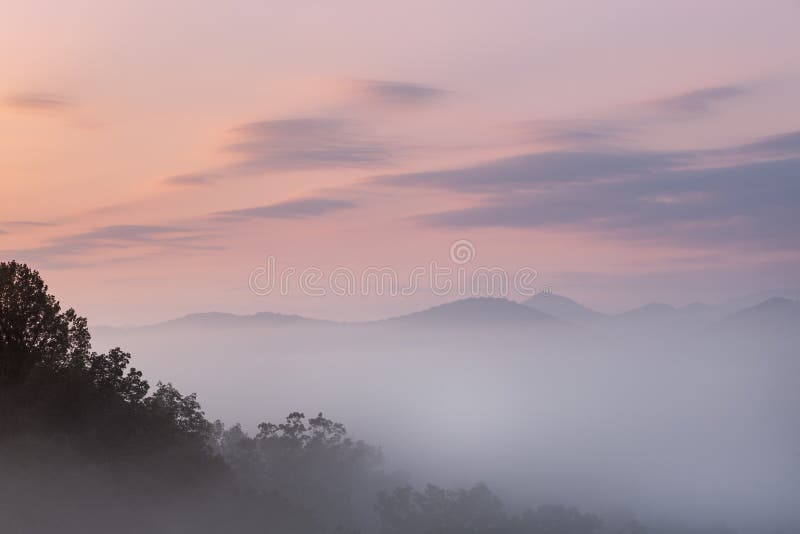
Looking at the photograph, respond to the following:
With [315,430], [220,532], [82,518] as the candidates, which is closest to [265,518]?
[220,532]

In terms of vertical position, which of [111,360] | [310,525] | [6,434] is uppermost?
[111,360]

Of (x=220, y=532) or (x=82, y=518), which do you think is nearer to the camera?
(x=82, y=518)

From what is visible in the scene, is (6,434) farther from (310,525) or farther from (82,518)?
(310,525)

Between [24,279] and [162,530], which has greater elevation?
[24,279]

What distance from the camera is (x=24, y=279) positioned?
59.7 meters

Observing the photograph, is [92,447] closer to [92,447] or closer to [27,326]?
[92,447]

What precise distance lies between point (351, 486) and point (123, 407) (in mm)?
69362

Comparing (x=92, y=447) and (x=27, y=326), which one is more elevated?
(x=27, y=326)

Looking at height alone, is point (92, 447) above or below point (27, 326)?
below

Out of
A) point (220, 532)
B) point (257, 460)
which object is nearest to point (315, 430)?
point (257, 460)

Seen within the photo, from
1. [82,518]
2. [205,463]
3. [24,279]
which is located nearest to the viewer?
[82,518]

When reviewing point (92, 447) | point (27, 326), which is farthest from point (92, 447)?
point (27, 326)

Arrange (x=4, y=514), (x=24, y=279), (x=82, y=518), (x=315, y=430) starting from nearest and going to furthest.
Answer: (x=4, y=514), (x=82, y=518), (x=24, y=279), (x=315, y=430)

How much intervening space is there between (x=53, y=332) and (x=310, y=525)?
2924 centimetres
